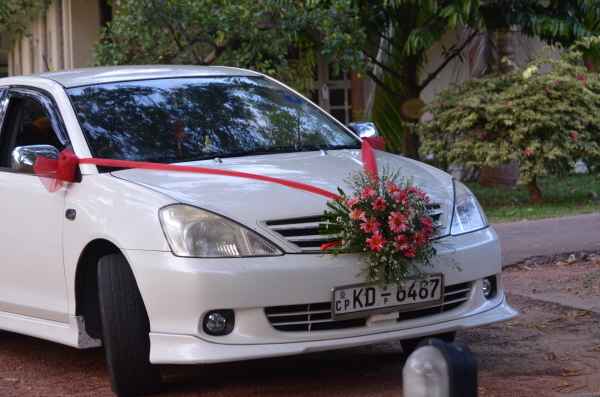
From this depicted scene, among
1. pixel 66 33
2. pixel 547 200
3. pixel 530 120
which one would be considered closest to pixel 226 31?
pixel 530 120

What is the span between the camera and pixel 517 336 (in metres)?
5.41

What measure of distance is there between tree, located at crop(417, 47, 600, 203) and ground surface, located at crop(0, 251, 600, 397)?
5.31 meters

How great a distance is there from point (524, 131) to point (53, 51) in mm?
12367

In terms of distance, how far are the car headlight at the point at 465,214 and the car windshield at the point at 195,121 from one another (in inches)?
35.8

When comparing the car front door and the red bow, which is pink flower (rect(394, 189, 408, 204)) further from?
the car front door

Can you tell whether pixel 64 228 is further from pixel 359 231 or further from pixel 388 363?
pixel 388 363

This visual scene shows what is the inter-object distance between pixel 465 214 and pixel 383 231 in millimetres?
687

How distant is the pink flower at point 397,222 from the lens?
3.96 m

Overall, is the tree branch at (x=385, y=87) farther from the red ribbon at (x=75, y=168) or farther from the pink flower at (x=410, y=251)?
the pink flower at (x=410, y=251)

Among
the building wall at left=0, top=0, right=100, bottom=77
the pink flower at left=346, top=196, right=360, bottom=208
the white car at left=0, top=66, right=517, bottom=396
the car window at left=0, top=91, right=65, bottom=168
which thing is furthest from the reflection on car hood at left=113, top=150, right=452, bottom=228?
the building wall at left=0, top=0, right=100, bottom=77

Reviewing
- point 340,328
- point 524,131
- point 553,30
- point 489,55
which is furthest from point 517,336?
point 489,55

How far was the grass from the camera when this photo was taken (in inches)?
433

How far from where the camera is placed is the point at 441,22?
1265 centimetres

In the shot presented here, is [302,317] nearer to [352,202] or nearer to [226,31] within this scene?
[352,202]
